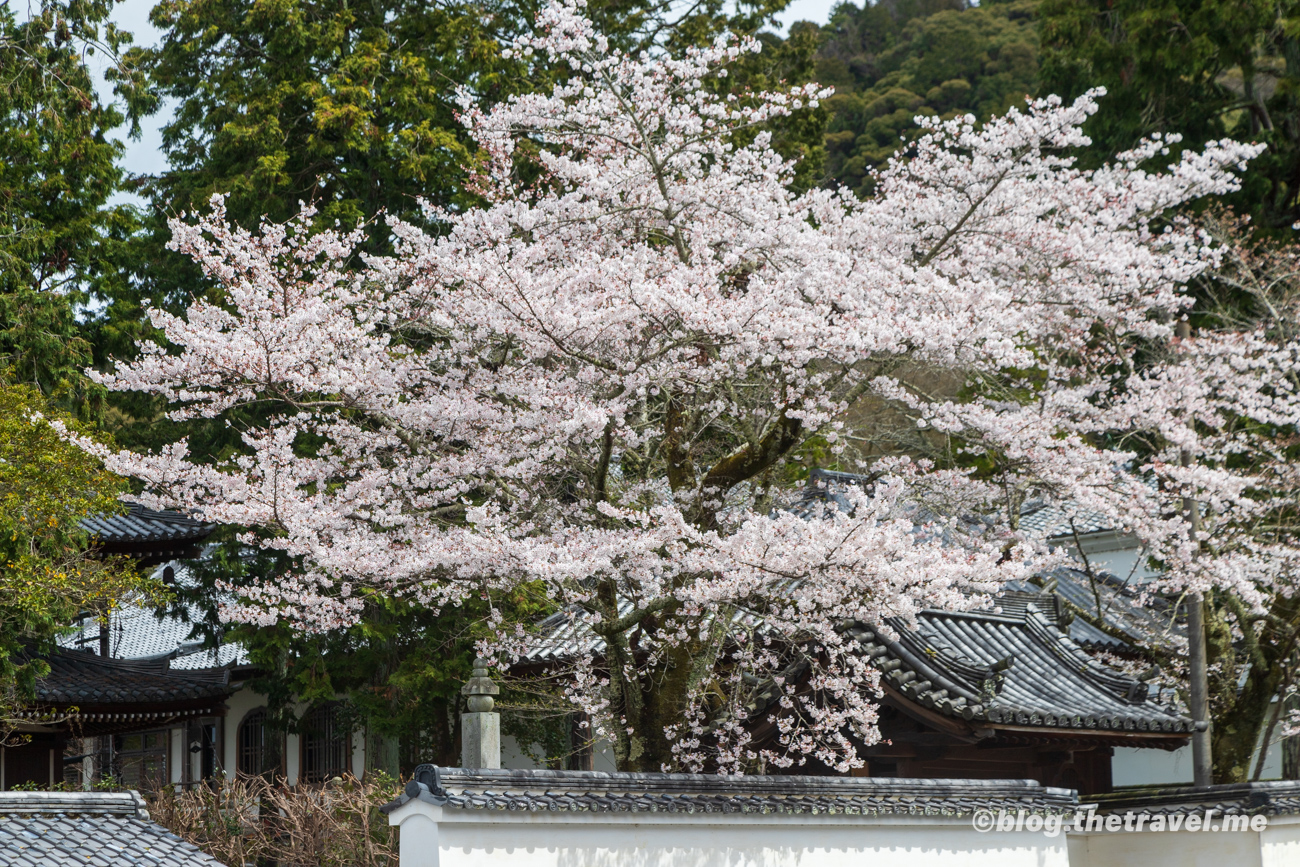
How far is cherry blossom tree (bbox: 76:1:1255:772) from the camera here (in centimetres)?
889

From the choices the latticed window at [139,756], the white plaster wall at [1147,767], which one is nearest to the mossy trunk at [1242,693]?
the white plaster wall at [1147,767]

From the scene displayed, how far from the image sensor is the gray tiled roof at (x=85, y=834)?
719 cm

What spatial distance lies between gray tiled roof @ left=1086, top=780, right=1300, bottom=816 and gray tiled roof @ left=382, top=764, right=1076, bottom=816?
108 cm

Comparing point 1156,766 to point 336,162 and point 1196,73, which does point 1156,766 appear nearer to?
point 1196,73

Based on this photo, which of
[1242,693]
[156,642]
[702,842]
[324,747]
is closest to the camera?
[702,842]

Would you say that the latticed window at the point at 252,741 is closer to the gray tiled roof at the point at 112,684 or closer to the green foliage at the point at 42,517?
the gray tiled roof at the point at 112,684

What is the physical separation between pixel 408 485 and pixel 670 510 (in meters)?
2.85

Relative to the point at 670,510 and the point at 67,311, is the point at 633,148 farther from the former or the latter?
the point at 67,311

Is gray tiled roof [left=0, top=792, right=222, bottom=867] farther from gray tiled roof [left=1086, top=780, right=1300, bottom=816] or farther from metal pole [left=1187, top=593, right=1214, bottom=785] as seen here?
metal pole [left=1187, top=593, right=1214, bottom=785]

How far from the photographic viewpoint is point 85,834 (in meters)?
7.61

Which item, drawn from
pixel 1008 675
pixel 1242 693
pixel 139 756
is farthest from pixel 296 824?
pixel 139 756

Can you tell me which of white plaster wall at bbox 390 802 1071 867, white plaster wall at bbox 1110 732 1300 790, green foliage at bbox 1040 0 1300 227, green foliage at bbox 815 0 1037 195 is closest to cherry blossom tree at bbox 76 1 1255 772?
white plaster wall at bbox 390 802 1071 867

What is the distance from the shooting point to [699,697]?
10.2 m

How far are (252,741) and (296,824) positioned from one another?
12.2 m
